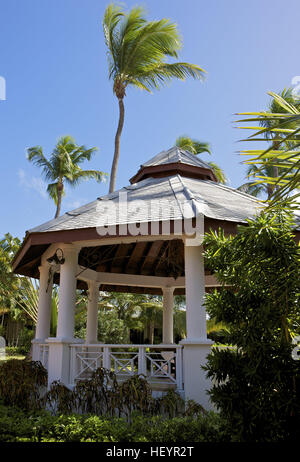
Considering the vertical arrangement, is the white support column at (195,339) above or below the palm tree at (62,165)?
below

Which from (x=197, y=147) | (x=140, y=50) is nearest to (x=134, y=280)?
(x=140, y=50)

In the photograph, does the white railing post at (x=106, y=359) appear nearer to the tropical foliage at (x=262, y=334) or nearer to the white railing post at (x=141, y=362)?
the white railing post at (x=141, y=362)

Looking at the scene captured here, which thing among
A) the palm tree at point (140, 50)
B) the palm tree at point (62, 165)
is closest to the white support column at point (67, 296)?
the palm tree at point (140, 50)

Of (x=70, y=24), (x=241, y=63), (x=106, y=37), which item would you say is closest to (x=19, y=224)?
(x=106, y=37)

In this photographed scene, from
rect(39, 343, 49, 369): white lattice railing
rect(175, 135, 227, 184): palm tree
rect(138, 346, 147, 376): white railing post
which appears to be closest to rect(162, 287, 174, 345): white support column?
rect(39, 343, 49, 369): white lattice railing

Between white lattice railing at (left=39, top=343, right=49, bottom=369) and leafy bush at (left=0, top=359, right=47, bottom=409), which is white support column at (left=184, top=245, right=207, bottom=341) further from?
white lattice railing at (left=39, top=343, right=49, bottom=369)

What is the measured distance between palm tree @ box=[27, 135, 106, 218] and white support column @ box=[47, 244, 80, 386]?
21670 millimetres

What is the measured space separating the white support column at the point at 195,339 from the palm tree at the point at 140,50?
1143cm

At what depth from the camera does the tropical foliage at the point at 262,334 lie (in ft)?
13.3

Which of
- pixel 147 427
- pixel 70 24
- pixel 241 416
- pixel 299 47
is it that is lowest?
pixel 147 427

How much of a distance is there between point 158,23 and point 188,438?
18496mm

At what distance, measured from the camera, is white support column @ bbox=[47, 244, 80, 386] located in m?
8.10

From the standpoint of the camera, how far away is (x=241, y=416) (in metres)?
4.12

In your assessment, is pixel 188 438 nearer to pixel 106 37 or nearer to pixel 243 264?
pixel 243 264
